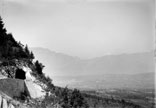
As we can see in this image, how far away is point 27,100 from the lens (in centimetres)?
2652

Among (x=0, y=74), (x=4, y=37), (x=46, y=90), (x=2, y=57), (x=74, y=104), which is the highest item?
(x=4, y=37)

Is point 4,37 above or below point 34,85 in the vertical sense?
above

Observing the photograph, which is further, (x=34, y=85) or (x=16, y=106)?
(x=34, y=85)

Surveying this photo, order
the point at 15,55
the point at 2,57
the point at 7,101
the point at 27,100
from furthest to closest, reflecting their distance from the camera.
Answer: the point at 15,55 < the point at 2,57 < the point at 27,100 < the point at 7,101

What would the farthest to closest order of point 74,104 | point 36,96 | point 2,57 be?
point 74,104 → point 2,57 → point 36,96

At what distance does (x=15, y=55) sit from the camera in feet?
110

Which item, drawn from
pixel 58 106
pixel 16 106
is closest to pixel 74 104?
pixel 58 106

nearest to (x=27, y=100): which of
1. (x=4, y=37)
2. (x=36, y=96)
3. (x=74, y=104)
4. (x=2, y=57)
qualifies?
(x=36, y=96)

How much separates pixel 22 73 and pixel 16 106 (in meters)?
7.22

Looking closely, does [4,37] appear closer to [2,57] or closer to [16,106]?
[2,57]

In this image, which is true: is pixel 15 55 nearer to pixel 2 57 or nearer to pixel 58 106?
pixel 2 57

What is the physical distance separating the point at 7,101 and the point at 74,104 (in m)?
20.6

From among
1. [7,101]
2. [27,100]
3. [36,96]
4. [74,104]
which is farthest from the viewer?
[74,104]

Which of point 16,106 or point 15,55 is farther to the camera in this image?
point 15,55
